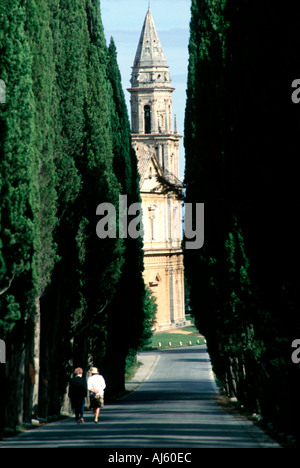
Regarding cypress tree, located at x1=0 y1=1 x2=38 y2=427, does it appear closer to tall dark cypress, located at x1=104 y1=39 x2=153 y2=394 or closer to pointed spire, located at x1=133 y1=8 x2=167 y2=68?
tall dark cypress, located at x1=104 y1=39 x2=153 y2=394

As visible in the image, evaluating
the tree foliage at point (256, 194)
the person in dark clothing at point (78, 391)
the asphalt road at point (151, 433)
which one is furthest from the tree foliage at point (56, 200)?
the tree foliage at point (256, 194)

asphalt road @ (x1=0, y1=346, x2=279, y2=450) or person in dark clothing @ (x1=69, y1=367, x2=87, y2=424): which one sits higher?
person in dark clothing @ (x1=69, y1=367, x2=87, y2=424)

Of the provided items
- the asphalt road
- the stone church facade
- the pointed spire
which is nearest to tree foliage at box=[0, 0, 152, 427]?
the asphalt road

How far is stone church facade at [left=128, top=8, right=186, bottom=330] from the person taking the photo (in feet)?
265

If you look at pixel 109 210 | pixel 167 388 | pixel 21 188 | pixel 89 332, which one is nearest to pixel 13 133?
pixel 21 188

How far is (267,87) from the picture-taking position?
1212cm

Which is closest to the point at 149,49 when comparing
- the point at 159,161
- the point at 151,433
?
the point at 159,161

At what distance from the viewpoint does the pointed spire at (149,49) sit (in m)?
88.2

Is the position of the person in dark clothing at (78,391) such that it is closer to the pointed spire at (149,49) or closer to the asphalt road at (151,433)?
the asphalt road at (151,433)

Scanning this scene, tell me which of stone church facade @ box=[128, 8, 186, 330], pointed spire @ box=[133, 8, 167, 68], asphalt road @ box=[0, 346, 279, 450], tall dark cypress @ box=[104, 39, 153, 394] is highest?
pointed spire @ box=[133, 8, 167, 68]

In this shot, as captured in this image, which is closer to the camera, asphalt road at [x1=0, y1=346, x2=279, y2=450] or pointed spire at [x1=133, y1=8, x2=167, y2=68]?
asphalt road at [x1=0, y1=346, x2=279, y2=450]

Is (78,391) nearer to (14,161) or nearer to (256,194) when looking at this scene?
(14,161)
